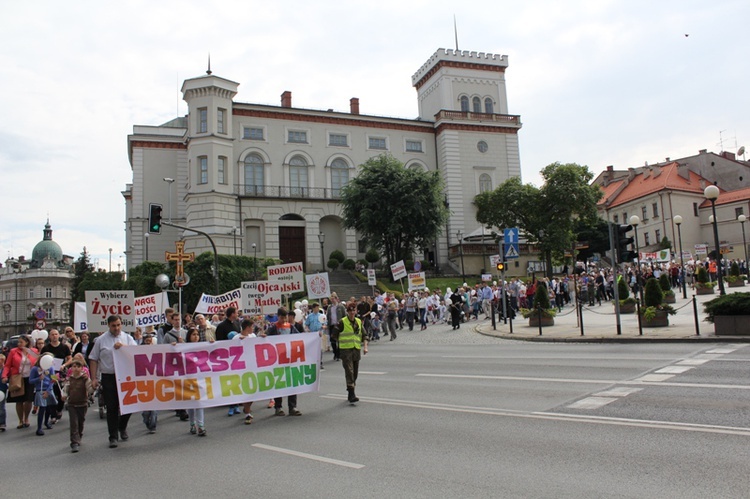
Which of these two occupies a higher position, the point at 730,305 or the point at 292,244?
the point at 292,244

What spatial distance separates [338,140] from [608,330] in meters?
40.9

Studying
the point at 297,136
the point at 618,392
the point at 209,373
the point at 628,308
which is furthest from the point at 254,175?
the point at 618,392

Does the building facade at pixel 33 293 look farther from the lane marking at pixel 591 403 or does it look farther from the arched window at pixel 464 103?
the lane marking at pixel 591 403

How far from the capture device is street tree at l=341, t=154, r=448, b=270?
45281 mm

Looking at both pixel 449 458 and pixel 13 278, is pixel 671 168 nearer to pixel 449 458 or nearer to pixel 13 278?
pixel 449 458

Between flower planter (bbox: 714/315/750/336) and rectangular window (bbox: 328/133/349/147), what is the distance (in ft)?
145

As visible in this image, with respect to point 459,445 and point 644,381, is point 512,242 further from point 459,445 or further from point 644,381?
point 459,445

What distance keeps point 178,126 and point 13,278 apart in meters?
93.9

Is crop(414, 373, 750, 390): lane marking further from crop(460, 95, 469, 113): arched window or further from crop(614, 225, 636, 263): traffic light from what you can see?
crop(460, 95, 469, 113): arched window

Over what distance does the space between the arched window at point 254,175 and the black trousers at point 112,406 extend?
44.1 meters

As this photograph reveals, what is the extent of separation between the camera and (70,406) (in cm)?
894

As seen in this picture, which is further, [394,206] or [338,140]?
[338,140]

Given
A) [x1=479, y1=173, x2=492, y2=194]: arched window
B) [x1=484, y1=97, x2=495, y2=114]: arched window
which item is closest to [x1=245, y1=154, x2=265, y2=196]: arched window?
[x1=479, y1=173, x2=492, y2=194]: arched window

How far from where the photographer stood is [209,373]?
383 inches
